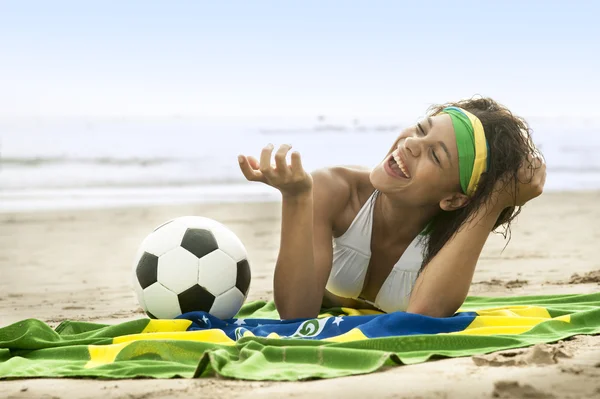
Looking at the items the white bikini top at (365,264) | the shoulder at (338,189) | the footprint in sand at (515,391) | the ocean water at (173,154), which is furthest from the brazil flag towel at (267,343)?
the ocean water at (173,154)

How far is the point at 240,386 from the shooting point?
284cm

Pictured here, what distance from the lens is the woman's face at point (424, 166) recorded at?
389cm

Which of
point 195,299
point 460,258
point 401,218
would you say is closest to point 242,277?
point 195,299

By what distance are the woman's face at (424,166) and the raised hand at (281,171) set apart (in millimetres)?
477

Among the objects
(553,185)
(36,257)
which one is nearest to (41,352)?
(36,257)

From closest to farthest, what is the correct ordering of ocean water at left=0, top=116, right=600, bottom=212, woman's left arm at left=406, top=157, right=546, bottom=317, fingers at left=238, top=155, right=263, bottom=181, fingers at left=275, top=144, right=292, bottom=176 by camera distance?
1. fingers at left=275, top=144, right=292, bottom=176
2. fingers at left=238, top=155, right=263, bottom=181
3. woman's left arm at left=406, top=157, right=546, bottom=317
4. ocean water at left=0, top=116, right=600, bottom=212

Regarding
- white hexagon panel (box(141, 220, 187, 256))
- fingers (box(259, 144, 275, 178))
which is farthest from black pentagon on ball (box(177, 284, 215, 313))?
fingers (box(259, 144, 275, 178))

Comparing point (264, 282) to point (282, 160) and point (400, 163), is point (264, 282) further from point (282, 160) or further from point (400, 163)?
point (282, 160)

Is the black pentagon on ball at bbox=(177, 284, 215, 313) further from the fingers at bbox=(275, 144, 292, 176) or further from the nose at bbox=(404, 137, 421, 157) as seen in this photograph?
the nose at bbox=(404, 137, 421, 157)

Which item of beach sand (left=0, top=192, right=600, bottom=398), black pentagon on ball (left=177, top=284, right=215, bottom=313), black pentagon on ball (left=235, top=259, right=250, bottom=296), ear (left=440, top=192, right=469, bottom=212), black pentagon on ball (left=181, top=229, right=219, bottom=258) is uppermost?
ear (left=440, top=192, right=469, bottom=212)

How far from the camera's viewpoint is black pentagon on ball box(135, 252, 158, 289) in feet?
13.7

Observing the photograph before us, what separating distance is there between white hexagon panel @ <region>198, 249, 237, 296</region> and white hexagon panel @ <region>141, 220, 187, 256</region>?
7.2 inches

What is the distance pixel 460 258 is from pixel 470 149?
1.76 feet

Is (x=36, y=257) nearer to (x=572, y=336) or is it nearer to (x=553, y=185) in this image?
(x=572, y=336)
